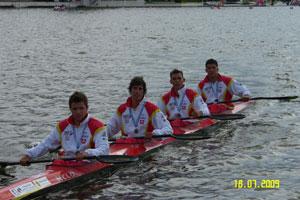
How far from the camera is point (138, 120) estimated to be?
47.5 ft

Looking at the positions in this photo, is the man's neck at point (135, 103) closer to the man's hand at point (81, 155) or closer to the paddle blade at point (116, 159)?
the paddle blade at point (116, 159)

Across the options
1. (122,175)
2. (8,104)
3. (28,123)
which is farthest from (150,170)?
(8,104)

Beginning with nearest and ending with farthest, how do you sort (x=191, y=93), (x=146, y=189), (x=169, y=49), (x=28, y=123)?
(x=146, y=189) < (x=191, y=93) < (x=28, y=123) < (x=169, y=49)

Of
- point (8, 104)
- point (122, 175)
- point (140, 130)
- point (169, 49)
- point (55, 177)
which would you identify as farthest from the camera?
point (169, 49)

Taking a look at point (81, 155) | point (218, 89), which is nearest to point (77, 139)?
point (81, 155)

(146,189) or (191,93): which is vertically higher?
(191,93)

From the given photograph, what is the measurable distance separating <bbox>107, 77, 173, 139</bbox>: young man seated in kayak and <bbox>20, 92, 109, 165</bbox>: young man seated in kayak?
1.96 metres

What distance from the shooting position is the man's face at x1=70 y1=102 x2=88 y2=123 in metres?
11.9

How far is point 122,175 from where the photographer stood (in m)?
13.7

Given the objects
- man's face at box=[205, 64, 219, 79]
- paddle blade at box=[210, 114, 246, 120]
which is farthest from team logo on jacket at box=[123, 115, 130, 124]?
man's face at box=[205, 64, 219, 79]

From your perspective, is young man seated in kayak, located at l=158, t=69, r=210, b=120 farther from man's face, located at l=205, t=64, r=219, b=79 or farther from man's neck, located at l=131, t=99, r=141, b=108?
man's neck, located at l=131, t=99, r=141, b=108

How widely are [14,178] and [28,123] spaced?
6533mm

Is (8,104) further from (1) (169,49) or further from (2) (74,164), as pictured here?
(1) (169,49)

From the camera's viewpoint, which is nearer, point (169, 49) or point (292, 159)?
point (292, 159)
